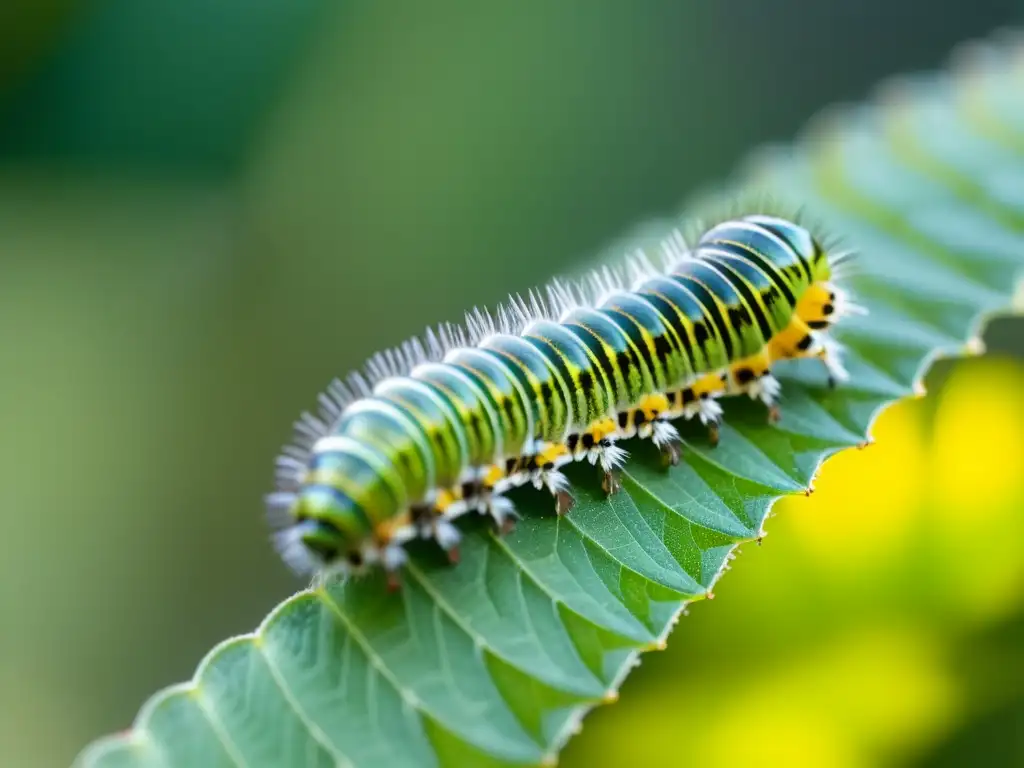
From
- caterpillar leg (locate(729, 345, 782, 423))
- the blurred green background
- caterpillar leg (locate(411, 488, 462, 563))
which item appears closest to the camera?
caterpillar leg (locate(411, 488, 462, 563))

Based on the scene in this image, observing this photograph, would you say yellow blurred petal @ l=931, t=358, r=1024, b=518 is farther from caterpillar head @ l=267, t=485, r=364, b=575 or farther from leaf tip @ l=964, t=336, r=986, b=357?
caterpillar head @ l=267, t=485, r=364, b=575

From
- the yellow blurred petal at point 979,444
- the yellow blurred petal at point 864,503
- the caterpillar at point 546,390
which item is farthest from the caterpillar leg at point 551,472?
the yellow blurred petal at point 979,444

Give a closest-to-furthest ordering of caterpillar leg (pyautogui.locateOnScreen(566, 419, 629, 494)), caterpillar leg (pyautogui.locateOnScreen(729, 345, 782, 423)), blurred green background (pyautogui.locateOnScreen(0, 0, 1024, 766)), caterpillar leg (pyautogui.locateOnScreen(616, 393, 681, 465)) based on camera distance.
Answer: caterpillar leg (pyautogui.locateOnScreen(566, 419, 629, 494))
caterpillar leg (pyautogui.locateOnScreen(616, 393, 681, 465))
caterpillar leg (pyautogui.locateOnScreen(729, 345, 782, 423))
blurred green background (pyautogui.locateOnScreen(0, 0, 1024, 766))

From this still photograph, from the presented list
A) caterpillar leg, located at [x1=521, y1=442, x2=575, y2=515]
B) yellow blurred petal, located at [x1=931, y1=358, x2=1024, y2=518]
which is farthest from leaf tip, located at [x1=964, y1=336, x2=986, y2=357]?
caterpillar leg, located at [x1=521, y1=442, x2=575, y2=515]

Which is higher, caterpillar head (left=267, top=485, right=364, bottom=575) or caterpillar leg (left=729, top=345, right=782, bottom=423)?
caterpillar head (left=267, top=485, right=364, bottom=575)

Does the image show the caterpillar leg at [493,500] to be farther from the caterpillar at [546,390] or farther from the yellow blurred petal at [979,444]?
the yellow blurred petal at [979,444]

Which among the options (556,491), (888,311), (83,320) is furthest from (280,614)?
(83,320)

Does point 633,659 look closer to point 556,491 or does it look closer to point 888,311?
point 556,491

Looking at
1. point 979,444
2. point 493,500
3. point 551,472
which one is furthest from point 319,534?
point 979,444
